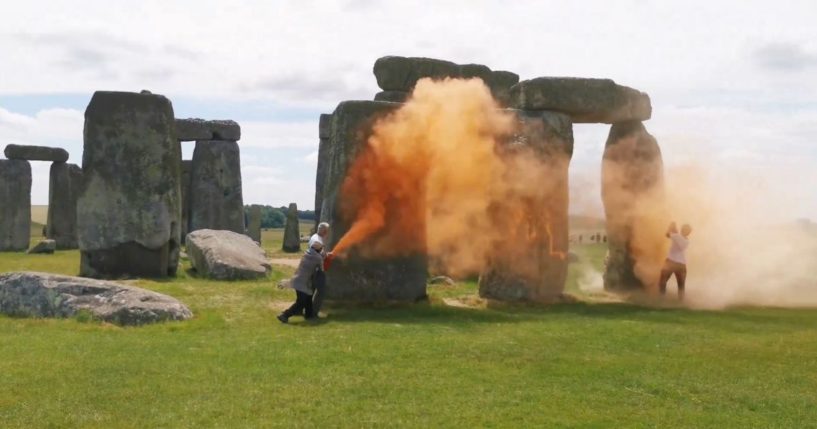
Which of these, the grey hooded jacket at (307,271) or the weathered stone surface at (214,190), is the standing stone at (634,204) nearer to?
the grey hooded jacket at (307,271)

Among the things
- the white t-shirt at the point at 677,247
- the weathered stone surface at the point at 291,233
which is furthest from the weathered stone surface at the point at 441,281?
the weathered stone surface at the point at 291,233

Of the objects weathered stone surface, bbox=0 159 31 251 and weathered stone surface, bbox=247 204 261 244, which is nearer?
weathered stone surface, bbox=0 159 31 251

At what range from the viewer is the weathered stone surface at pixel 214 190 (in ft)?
103

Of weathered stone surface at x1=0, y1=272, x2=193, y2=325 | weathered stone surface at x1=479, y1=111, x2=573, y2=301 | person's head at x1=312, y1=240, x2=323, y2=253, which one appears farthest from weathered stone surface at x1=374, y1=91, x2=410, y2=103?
weathered stone surface at x1=0, y1=272, x2=193, y2=325

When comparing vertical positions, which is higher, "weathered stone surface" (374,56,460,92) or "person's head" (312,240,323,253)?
"weathered stone surface" (374,56,460,92)

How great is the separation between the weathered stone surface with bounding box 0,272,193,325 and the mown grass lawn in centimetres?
30

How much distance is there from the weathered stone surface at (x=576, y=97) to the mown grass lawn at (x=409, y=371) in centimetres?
449

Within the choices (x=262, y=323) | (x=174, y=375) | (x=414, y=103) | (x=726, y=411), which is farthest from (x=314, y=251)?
(x=726, y=411)

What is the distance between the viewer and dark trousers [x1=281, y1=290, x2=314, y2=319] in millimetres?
13422

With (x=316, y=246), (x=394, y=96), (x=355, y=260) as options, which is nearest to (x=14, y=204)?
(x=394, y=96)

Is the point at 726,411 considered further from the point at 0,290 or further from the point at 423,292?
the point at 0,290

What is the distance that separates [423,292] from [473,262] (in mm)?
5260

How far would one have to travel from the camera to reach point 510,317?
46.6 feet

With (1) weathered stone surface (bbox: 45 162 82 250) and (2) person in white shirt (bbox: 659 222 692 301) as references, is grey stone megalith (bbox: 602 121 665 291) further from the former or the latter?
(1) weathered stone surface (bbox: 45 162 82 250)
